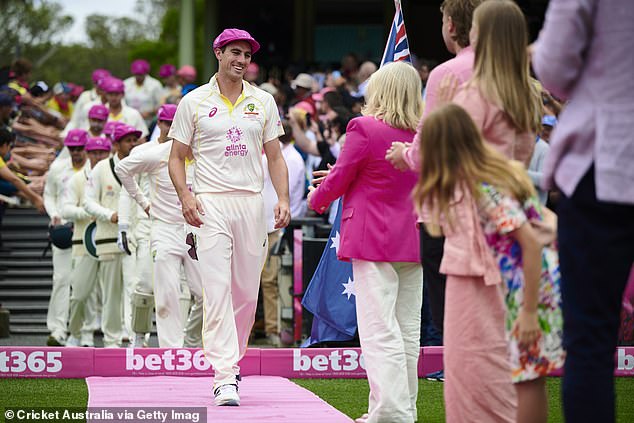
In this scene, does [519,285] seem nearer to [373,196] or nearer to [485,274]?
[485,274]

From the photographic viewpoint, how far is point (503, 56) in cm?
598

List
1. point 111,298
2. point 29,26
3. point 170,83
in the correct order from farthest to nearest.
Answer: point 29,26 → point 170,83 → point 111,298

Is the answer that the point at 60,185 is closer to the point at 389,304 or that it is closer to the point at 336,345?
the point at 336,345

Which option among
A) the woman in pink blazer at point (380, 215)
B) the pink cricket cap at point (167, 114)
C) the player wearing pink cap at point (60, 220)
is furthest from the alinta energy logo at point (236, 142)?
the player wearing pink cap at point (60, 220)

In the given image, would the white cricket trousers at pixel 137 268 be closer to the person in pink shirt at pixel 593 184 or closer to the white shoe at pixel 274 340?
the white shoe at pixel 274 340

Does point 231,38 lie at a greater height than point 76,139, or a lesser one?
greater

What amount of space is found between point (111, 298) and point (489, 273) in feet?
28.4

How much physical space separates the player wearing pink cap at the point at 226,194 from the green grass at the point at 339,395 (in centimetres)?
85

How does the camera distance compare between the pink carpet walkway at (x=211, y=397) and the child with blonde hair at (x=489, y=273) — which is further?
the pink carpet walkway at (x=211, y=397)

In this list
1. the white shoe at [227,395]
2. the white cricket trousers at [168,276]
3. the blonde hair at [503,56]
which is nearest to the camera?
the blonde hair at [503,56]

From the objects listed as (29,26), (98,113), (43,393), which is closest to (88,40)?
(29,26)

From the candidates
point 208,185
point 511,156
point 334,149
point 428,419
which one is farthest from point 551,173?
point 334,149

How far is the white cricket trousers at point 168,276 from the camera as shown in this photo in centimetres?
1120

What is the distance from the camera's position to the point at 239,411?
8.23 meters
